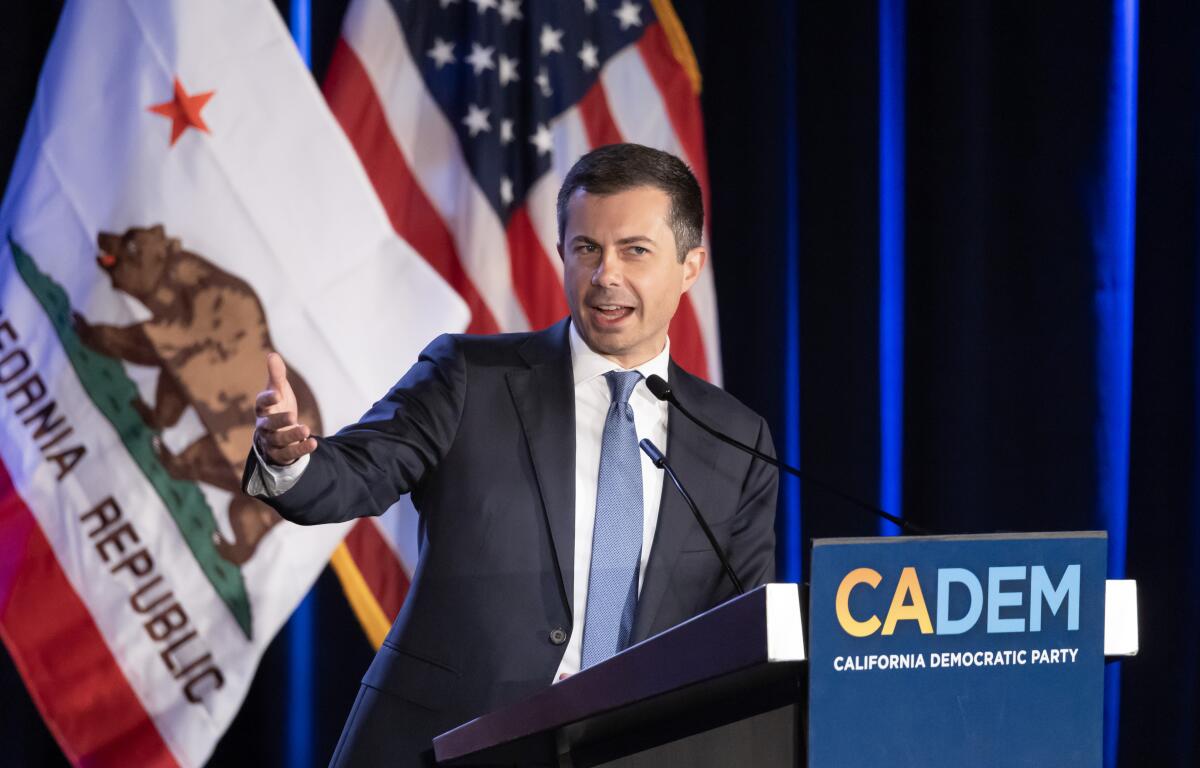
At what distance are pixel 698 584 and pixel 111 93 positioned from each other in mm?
2162

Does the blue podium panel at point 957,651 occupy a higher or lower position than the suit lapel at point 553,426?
lower

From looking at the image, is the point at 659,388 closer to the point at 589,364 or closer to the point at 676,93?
the point at 589,364

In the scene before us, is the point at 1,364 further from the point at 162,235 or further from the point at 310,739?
the point at 310,739

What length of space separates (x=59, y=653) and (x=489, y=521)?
5.80 feet

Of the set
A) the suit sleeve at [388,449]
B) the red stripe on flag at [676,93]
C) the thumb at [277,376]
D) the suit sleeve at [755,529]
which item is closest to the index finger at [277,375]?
the thumb at [277,376]

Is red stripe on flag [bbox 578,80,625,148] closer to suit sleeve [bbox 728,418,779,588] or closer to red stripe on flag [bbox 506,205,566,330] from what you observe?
red stripe on flag [bbox 506,205,566,330]

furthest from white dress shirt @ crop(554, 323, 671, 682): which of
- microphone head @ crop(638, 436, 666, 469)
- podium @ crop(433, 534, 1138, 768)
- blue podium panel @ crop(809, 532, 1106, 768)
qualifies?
blue podium panel @ crop(809, 532, 1106, 768)

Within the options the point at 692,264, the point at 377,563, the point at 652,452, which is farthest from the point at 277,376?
the point at 377,563

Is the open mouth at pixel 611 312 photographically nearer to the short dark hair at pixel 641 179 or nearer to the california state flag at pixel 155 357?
the short dark hair at pixel 641 179

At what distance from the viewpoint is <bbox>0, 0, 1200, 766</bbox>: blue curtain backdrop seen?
132 inches

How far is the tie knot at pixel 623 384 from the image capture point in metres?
1.79

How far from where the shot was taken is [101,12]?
3.02m

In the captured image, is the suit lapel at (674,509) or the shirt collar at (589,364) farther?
the shirt collar at (589,364)

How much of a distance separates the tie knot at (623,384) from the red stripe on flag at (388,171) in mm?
1520
